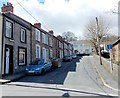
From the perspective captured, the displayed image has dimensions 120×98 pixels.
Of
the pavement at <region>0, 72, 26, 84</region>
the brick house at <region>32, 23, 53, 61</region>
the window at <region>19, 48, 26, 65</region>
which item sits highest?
the brick house at <region>32, 23, 53, 61</region>

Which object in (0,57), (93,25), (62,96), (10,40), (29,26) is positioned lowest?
(62,96)

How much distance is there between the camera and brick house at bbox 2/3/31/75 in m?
21.5

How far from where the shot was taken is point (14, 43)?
23.6 m

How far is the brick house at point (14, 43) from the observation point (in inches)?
846

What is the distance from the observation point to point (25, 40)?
27250 mm

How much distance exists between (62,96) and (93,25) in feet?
167

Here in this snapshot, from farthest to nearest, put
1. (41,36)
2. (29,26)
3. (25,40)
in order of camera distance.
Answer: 1. (41,36)
2. (29,26)
3. (25,40)

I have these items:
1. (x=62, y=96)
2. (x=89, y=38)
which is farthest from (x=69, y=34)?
(x=62, y=96)

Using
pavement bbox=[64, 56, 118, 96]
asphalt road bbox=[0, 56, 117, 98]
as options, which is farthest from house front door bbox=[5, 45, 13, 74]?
pavement bbox=[64, 56, 118, 96]

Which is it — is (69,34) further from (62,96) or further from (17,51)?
(62,96)

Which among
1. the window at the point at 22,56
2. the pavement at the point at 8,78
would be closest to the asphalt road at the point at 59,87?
the pavement at the point at 8,78

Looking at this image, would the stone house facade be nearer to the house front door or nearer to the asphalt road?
the house front door

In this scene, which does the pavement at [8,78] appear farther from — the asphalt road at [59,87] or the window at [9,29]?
the window at [9,29]

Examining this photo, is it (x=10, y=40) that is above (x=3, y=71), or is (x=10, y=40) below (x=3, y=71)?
above
